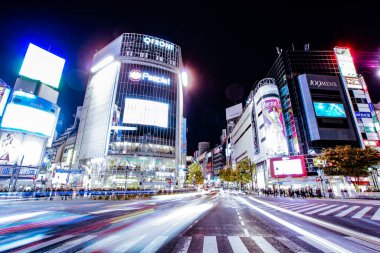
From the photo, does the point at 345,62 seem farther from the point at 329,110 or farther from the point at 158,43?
the point at 158,43

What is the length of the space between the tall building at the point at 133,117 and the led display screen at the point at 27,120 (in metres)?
18.5

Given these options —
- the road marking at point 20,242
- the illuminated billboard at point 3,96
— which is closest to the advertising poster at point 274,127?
the road marking at point 20,242

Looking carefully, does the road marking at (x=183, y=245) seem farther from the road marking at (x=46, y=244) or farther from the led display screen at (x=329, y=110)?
the led display screen at (x=329, y=110)

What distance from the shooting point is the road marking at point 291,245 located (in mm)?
5629

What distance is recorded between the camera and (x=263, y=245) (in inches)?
242

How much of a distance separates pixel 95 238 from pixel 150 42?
97.7 metres

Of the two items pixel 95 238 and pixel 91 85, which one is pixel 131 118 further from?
pixel 95 238

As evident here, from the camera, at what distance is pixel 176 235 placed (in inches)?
300

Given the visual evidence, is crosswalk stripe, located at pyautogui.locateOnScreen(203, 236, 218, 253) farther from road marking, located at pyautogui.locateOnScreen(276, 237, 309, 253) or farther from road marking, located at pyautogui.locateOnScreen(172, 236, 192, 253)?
road marking, located at pyautogui.locateOnScreen(276, 237, 309, 253)

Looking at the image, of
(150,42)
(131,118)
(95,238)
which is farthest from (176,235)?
(150,42)

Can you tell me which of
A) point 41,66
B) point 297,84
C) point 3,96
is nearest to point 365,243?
point 297,84

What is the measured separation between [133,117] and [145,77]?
2029cm

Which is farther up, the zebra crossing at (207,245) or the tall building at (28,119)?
the tall building at (28,119)

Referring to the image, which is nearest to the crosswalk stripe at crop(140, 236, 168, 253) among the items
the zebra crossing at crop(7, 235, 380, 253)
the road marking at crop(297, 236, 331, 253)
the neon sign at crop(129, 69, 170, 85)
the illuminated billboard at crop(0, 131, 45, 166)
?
the zebra crossing at crop(7, 235, 380, 253)
